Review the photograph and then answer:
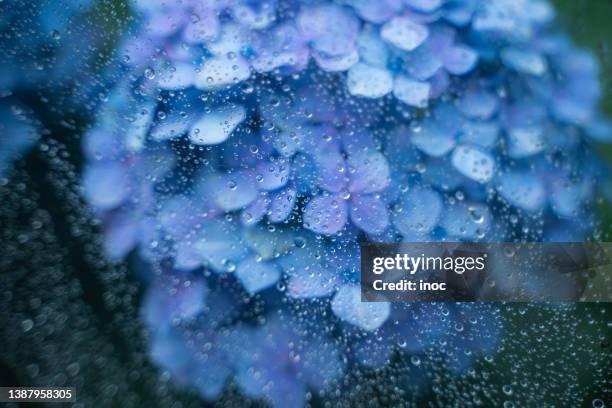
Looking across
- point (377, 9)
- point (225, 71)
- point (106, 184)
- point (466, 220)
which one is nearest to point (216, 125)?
point (225, 71)

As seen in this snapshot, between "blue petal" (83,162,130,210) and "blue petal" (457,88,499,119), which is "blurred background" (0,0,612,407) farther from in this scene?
"blue petal" (457,88,499,119)

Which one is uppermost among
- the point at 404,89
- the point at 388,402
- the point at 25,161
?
the point at 404,89

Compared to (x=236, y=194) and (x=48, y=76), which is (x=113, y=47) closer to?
(x=48, y=76)

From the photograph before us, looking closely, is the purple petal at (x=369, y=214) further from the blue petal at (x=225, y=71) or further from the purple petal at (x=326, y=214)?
the blue petal at (x=225, y=71)

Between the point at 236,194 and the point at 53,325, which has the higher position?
the point at 236,194

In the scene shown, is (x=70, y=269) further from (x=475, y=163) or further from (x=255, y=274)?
(x=475, y=163)

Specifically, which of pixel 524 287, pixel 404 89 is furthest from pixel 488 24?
pixel 524 287

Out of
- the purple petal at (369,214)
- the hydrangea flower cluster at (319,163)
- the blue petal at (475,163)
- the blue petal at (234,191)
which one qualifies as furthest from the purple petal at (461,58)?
the blue petal at (234,191)
